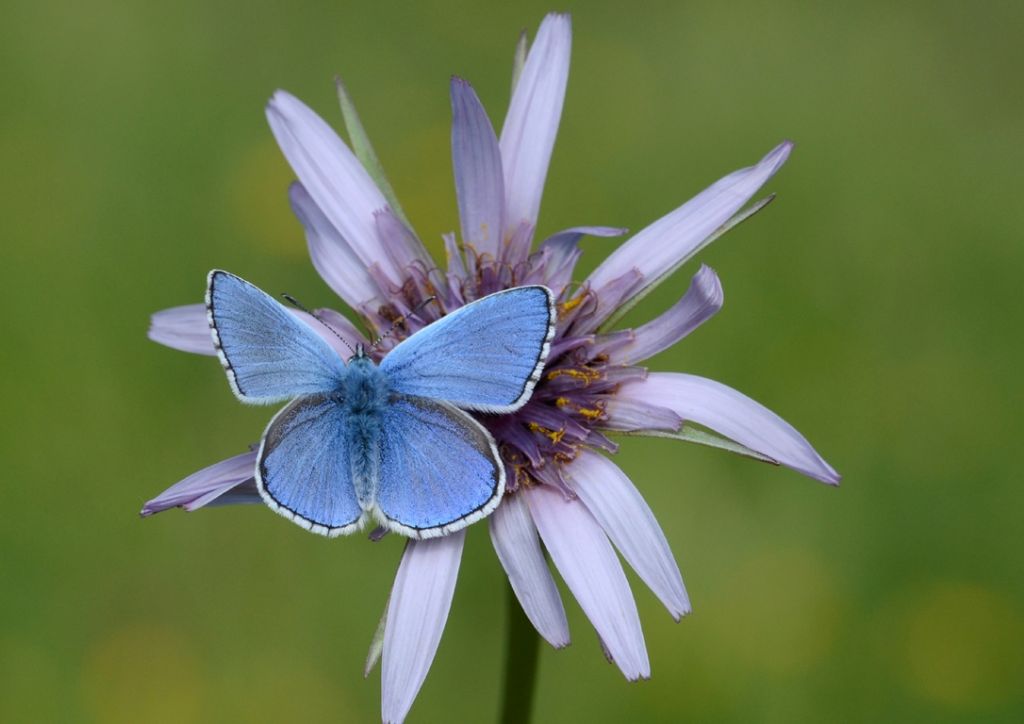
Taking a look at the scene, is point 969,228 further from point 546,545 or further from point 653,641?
point 546,545

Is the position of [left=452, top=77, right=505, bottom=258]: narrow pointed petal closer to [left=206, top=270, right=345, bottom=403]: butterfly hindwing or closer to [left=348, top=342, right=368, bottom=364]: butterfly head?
[left=348, top=342, right=368, bottom=364]: butterfly head

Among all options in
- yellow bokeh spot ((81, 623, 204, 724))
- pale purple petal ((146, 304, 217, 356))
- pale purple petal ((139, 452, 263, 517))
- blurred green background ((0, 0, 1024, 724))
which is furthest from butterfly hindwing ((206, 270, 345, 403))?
yellow bokeh spot ((81, 623, 204, 724))

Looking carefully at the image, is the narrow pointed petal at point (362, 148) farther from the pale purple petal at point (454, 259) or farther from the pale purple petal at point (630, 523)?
the pale purple petal at point (630, 523)

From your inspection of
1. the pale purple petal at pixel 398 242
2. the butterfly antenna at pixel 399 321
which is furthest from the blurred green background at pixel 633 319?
the pale purple petal at pixel 398 242

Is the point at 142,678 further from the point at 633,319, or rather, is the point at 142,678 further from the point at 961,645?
the point at 961,645

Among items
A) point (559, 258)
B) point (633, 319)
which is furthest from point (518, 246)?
point (633, 319)
